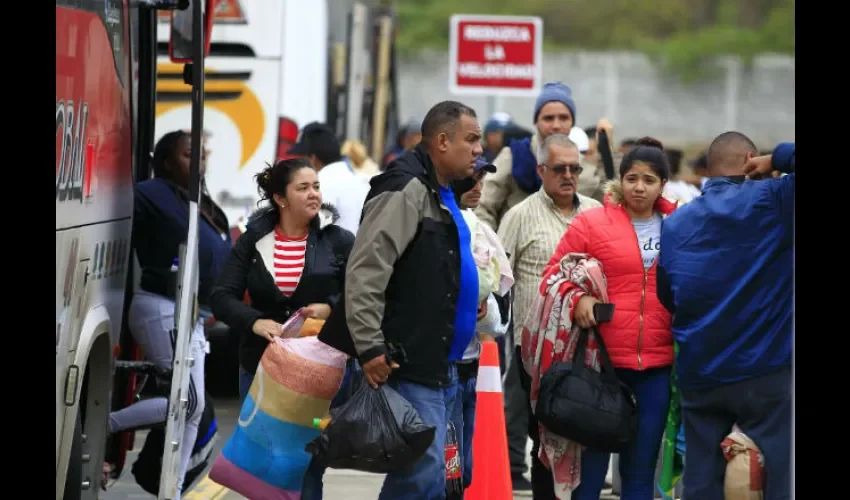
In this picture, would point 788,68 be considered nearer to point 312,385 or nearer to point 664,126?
point 664,126

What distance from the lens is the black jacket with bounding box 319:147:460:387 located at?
594cm

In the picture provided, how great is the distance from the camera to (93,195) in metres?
6.59

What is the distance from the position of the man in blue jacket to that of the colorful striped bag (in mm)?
1388

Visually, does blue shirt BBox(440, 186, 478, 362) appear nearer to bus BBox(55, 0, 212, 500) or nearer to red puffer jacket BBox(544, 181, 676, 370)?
red puffer jacket BBox(544, 181, 676, 370)

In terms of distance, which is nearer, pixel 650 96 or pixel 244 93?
pixel 244 93

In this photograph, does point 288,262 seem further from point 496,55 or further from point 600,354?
point 496,55

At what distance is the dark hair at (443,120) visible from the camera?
6.20 m

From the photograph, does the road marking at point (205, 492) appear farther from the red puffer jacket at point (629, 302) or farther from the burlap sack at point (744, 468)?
the burlap sack at point (744, 468)

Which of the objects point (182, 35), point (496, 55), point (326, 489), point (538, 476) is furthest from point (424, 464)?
point (496, 55)

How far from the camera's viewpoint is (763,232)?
235 inches

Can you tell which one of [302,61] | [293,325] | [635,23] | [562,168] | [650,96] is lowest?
[293,325]

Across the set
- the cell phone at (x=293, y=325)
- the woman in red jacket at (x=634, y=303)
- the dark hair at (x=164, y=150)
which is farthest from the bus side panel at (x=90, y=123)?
the woman in red jacket at (x=634, y=303)

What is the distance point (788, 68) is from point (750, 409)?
34.3 meters

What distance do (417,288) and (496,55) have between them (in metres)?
10.2
